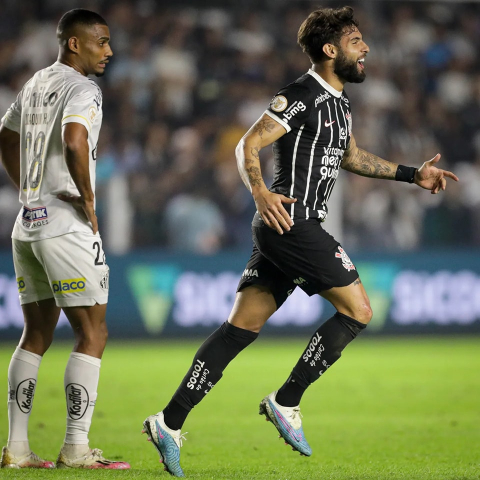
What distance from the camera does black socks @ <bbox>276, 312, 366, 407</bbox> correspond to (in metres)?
4.46

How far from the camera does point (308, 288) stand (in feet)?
15.0

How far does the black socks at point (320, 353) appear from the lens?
14.6ft

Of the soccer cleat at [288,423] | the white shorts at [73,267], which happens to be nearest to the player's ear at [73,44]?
the white shorts at [73,267]

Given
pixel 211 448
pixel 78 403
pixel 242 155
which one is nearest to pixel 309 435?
pixel 211 448

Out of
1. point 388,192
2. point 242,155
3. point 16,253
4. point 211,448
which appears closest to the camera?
point 242,155

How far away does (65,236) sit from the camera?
4480 mm

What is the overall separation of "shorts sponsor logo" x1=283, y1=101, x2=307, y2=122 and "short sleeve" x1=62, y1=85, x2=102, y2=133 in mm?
986

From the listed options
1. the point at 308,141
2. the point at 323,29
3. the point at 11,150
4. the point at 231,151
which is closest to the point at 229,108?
the point at 231,151

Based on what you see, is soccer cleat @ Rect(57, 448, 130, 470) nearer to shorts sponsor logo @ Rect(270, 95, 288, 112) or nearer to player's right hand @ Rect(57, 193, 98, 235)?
player's right hand @ Rect(57, 193, 98, 235)

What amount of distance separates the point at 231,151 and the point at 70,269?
8334mm

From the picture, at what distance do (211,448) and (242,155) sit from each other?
189 centimetres

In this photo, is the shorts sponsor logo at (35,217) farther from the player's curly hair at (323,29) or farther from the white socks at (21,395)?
the player's curly hair at (323,29)

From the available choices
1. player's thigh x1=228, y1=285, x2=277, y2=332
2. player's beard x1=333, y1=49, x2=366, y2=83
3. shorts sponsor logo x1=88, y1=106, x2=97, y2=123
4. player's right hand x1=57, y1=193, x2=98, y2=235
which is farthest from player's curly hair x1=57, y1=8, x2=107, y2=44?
player's thigh x1=228, y1=285, x2=277, y2=332

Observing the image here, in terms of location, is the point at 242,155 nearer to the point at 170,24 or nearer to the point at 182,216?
the point at 182,216
